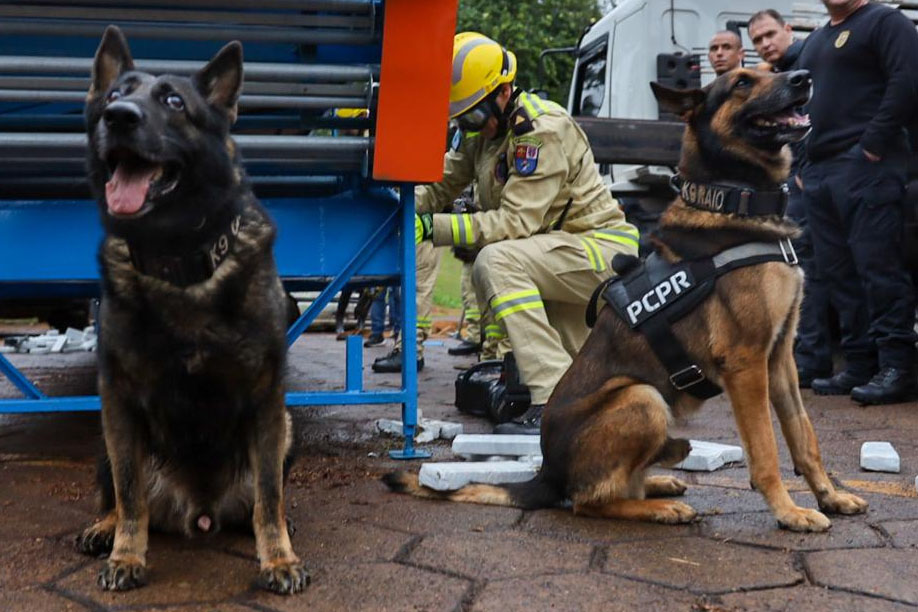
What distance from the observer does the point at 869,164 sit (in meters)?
5.42

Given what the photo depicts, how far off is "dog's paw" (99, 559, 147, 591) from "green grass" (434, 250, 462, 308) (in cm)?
1021

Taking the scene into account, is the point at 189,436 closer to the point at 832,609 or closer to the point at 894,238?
the point at 832,609

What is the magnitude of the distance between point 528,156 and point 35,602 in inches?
121

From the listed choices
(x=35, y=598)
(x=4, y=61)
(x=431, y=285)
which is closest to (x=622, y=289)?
(x=35, y=598)

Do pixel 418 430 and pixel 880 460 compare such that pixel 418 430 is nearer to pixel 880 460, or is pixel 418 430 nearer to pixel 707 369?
pixel 707 369

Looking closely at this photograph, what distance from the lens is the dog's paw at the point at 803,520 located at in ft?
9.70

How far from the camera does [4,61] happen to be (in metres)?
3.45

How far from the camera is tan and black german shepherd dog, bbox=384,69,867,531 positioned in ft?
10.1

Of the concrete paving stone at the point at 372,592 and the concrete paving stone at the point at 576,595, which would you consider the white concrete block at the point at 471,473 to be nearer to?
the concrete paving stone at the point at 372,592

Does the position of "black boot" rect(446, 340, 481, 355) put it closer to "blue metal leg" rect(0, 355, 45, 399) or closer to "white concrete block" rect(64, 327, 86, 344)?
"white concrete block" rect(64, 327, 86, 344)

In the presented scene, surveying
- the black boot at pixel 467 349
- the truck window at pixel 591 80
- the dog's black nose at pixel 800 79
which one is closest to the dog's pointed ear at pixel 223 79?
the dog's black nose at pixel 800 79

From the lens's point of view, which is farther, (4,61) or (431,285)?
(431,285)

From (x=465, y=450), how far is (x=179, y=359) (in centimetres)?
169

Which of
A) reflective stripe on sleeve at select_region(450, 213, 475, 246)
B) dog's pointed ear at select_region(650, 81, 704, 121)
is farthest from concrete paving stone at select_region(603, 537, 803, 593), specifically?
reflective stripe on sleeve at select_region(450, 213, 475, 246)
